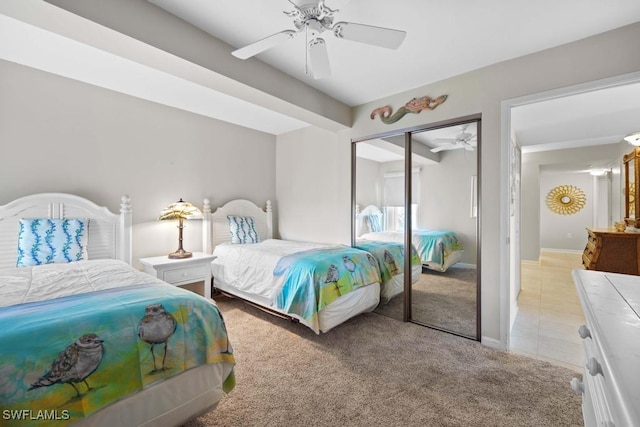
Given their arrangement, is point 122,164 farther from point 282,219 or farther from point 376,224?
point 376,224

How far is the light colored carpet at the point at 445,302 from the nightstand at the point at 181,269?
2.05 m

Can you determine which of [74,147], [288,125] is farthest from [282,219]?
[74,147]

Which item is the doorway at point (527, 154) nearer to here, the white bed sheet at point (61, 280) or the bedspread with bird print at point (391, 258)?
the bedspread with bird print at point (391, 258)

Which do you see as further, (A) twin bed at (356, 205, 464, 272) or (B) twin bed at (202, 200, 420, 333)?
(A) twin bed at (356, 205, 464, 272)

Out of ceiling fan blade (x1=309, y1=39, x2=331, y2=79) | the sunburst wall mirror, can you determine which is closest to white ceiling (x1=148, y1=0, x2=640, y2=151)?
ceiling fan blade (x1=309, y1=39, x2=331, y2=79)

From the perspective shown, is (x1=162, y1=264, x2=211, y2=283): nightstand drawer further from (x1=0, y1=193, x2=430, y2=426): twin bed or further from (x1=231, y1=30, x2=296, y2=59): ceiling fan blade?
(x1=231, y1=30, x2=296, y2=59): ceiling fan blade

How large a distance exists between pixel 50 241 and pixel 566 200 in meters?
10.3

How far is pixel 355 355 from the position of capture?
2.30 metres

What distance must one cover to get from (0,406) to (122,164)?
2726 millimetres

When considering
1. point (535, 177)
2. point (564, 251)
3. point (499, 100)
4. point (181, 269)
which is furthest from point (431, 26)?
point (564, 251)

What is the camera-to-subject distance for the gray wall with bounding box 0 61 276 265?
2.55 metres

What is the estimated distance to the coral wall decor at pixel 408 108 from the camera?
9.45 ft

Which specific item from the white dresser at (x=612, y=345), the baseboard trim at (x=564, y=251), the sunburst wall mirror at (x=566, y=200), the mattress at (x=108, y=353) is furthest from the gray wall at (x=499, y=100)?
the sunburst wall mirror at (x=566, y=200)

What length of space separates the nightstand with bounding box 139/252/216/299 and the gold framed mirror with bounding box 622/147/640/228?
16.4 ft
